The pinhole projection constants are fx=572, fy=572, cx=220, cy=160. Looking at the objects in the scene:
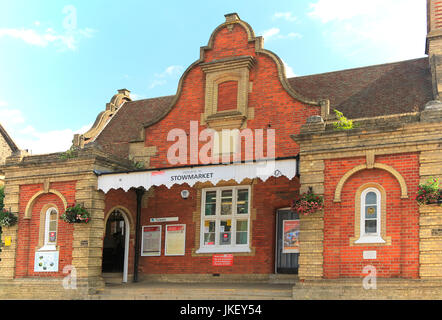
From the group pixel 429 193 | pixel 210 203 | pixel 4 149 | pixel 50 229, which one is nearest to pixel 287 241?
pixel 210 203

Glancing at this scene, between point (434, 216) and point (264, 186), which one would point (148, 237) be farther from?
point (434, 216)

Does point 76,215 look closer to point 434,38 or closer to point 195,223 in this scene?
point 195,223

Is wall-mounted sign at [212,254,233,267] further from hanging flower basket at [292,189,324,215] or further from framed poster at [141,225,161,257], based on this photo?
hanging flower basket at [292,189,324,215]

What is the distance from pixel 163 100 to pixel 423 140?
13.2 meters

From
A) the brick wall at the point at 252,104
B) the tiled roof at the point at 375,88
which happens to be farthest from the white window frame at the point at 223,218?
the tiled roof at the point at 375,88

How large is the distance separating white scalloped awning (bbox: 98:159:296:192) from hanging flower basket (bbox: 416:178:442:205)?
10.4 feet

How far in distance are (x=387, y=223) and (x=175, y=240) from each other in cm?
766

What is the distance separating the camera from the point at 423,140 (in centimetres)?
1287

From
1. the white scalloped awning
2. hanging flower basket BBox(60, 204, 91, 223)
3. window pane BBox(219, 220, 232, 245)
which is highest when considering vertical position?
the white scalloped awning

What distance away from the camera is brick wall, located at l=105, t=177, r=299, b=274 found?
17156 mm

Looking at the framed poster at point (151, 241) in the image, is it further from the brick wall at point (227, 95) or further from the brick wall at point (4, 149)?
the brick wall at point (4, 149)

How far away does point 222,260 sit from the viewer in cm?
1762

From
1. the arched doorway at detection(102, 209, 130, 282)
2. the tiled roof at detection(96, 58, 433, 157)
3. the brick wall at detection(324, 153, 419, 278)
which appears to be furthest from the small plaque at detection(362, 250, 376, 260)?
the arched doorway at detection(102, 209, 130, 282)

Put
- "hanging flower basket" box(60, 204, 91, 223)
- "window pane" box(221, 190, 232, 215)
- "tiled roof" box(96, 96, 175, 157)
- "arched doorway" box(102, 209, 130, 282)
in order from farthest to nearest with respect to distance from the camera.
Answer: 1. "tiled roof" box(96, 96, 175, 157)
2. "arched doorway" box(102, 209, 130, 282)
3. "window pane" box(221, 190, 232, 215)
4. "hanging flower basket" box(60, 204, 91, 223)
